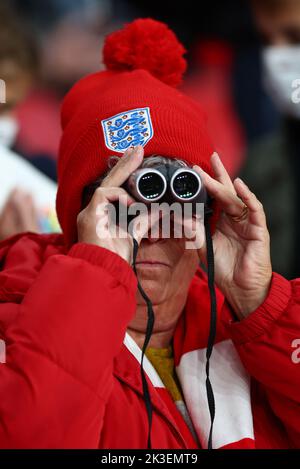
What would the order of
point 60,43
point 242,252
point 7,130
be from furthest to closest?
point 60,43 < point 7,130 < point 242,252

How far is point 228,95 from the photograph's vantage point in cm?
356

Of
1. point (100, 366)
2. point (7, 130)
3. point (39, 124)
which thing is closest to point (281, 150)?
point (39, 124)

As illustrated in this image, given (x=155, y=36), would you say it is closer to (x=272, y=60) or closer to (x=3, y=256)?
(x=3, y=256)

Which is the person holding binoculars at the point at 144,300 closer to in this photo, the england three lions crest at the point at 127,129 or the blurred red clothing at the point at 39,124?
the england three lions crest at the point at 127,129

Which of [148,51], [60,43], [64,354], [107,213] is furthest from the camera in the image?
[60,43]

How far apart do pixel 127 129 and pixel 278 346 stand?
0.47m

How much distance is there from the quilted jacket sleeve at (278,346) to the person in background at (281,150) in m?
1.56

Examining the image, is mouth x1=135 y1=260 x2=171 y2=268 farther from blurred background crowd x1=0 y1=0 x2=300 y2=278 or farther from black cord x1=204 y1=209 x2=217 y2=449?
blurred background crowd x1=0 y1=0 x2=300 y2=278

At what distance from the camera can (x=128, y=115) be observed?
5.33 feet

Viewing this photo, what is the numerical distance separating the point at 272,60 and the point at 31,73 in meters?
0.91

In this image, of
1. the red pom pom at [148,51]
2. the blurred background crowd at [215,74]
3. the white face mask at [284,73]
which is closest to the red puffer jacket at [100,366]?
the red pom pom at [148,51]

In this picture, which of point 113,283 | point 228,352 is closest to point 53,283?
point 113,283

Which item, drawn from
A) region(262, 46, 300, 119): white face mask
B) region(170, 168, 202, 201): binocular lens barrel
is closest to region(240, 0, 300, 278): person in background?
region(262, 46, 300, 119): white face mask

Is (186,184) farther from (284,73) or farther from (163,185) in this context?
(284,73)
